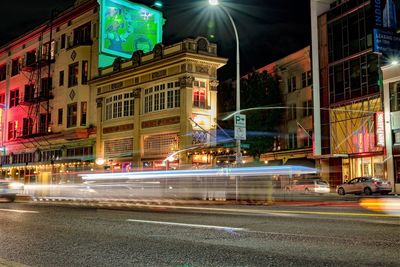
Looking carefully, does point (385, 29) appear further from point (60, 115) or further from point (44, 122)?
point (44, 122)

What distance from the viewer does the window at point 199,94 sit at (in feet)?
111

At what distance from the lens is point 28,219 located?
13133mm

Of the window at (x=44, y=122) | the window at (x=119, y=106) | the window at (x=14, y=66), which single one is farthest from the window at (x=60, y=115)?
the window at (x=14, y=66)

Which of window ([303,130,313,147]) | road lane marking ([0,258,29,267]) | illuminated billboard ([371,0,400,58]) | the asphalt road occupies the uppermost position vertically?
illuminated billboard ([371,0,400,58])

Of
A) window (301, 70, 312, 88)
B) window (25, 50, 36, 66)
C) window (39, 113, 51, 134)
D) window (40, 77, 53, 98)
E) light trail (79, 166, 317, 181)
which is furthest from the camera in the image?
window (25, 50, 36, 66)

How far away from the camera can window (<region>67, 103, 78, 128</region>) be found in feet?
141

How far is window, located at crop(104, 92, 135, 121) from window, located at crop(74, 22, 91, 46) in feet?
21.1

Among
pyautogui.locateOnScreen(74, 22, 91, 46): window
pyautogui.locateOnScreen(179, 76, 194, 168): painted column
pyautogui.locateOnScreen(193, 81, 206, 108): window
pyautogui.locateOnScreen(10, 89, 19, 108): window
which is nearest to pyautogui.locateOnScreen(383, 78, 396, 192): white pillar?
pyautogui.locateOnScreen(193, 81, 206, 108): window

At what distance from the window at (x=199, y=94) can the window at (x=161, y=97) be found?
1233mm

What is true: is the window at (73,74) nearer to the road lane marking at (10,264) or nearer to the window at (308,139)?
the window at (308,139)

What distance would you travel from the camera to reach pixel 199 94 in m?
34.2

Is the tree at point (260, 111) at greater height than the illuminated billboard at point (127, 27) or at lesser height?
lesser

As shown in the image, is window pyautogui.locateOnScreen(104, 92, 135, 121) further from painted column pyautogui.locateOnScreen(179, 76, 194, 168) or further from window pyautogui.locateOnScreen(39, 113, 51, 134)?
window pyautogui.locateOnScreen(39, 113, 51, 134)

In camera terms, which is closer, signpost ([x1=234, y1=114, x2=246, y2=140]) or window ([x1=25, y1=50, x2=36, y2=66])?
signpost ([x1=234, y1=114, x2=246, y2=140])
